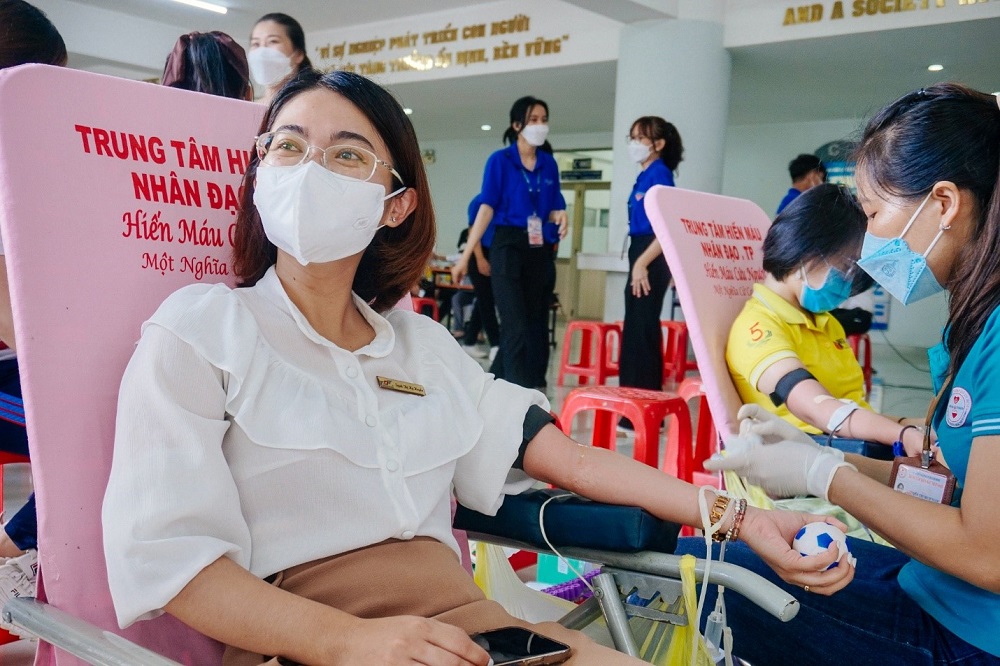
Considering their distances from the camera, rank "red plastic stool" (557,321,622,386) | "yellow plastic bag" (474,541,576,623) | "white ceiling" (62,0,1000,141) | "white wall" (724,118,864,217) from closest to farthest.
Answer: "yellow plastic bag" (474,541,576,623) → "red plastic stool" (557,321,622,386) → "white ceiling" (62,0,1000,141) → "white wall" (724,118,864,217)

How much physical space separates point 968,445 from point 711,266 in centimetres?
121

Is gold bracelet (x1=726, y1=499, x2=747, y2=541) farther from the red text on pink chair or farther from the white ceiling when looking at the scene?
the white ceiling

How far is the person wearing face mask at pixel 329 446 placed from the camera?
854mm

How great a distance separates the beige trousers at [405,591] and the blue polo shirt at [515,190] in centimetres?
345

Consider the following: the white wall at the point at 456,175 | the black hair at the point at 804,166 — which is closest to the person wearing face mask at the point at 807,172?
the black hair at the point at 804,166

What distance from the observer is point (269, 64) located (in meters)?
2.98

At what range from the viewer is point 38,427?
0.97m

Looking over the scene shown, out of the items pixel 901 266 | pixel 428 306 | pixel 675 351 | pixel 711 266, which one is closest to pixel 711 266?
pixel 711 266

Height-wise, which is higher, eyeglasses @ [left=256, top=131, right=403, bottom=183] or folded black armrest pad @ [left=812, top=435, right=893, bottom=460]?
eyeglasses @ [left=256, top=131, right=403, bottom=183]

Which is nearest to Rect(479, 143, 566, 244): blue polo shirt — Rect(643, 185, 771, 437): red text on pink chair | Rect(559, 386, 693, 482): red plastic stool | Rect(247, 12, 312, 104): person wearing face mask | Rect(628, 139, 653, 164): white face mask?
Rect(628, 139, 653, 164): white face mask

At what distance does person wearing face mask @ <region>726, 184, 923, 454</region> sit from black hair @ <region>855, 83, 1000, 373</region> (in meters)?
0.70

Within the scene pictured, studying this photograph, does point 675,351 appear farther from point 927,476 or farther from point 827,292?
point 927,476

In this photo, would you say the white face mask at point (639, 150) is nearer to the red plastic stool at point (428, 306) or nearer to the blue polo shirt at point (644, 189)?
the blue polo shirt at point (644, 189)

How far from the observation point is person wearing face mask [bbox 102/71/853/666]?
85 cm
